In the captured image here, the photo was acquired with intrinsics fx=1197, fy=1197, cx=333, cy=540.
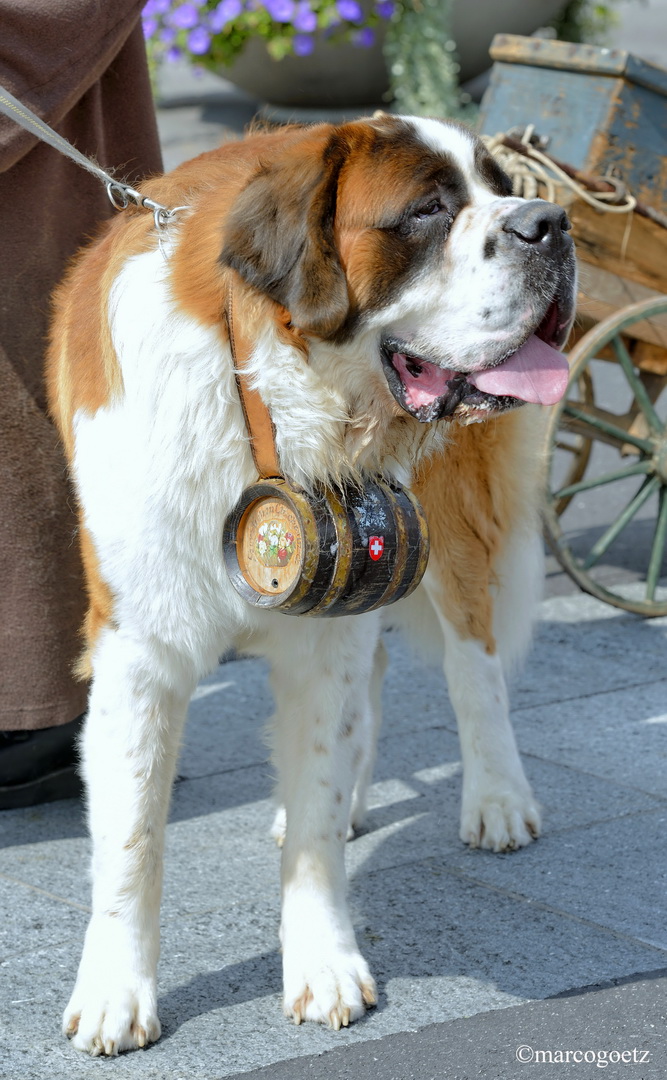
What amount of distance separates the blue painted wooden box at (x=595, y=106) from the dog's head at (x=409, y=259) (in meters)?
2.39

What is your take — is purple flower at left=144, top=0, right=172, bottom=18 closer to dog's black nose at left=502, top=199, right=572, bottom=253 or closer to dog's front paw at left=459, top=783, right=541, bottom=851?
dog's front paw at left=459, top=783, right=541, bottom=851

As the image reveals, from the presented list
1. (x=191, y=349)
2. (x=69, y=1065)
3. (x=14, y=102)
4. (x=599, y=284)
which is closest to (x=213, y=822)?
(x=69, y=1065)

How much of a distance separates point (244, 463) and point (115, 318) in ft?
1.20

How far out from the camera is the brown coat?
2848mm

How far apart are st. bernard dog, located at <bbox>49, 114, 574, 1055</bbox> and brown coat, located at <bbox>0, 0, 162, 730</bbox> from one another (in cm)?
41

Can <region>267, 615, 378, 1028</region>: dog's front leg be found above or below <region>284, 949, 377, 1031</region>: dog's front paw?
above

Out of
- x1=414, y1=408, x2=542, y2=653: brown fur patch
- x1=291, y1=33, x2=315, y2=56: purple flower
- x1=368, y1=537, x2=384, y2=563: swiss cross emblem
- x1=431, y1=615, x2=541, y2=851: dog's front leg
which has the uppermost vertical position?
x1=291, y1=33, x2=315, y2=56: purple flower

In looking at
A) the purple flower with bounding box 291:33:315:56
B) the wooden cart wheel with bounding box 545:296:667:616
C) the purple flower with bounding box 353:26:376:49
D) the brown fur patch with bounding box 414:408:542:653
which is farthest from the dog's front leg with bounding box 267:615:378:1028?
the purple flower with bounding box 353:26:376:49

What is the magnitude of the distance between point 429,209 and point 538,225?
7.6 inches

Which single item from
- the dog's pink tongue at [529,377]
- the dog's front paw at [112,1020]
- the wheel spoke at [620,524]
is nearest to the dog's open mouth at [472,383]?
the dog's pink tongue at [529,377]

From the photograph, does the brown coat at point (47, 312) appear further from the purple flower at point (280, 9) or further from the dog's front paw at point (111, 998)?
the purple flower at point (280, 9)

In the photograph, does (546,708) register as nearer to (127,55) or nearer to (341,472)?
(341,472)

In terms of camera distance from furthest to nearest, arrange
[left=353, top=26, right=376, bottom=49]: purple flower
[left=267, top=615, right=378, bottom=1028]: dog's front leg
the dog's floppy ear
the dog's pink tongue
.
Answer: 1. [left=353, top=26, right=376, bottom=49]: purple flower
2. [left=267, top=615, right=378, bottom=1028]: dog's front leg
3. the dog's pink tongue
4. the dog's floppy ear

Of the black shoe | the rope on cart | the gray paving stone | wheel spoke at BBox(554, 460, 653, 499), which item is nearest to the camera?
the gray paving stone
